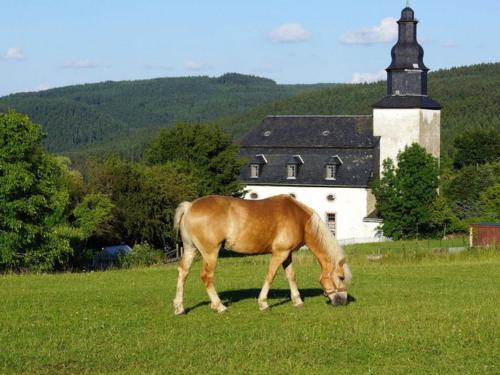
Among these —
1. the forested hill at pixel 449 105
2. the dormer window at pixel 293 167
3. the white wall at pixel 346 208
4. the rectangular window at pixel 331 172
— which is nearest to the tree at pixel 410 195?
the white wall at pixel 346 208

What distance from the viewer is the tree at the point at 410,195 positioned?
255 feet

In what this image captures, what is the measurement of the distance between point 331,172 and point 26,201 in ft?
167

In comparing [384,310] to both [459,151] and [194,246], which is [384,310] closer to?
[194,246]

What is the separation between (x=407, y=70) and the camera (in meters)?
83.7

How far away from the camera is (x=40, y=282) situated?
2359 centimetres

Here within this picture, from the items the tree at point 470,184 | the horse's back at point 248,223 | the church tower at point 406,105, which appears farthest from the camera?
the tree at point 470,184

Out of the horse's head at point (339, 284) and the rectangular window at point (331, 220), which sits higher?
the horse's head at point (339, 284)

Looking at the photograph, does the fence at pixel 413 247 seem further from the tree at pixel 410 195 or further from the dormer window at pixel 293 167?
the dormer window at pixel 293 167

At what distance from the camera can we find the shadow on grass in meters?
17.7

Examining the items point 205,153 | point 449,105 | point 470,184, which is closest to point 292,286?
point 205,153

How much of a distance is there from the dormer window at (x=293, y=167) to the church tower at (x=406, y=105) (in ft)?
25.2

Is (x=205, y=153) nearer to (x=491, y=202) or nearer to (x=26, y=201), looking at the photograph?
(x=491, y=202)

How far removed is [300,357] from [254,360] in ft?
2.04

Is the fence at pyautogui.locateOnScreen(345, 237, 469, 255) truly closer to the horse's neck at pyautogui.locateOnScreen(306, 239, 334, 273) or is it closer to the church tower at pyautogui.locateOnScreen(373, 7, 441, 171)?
the church tower at pyautogui.locateOnScreen(373, 7, 441, 171)
